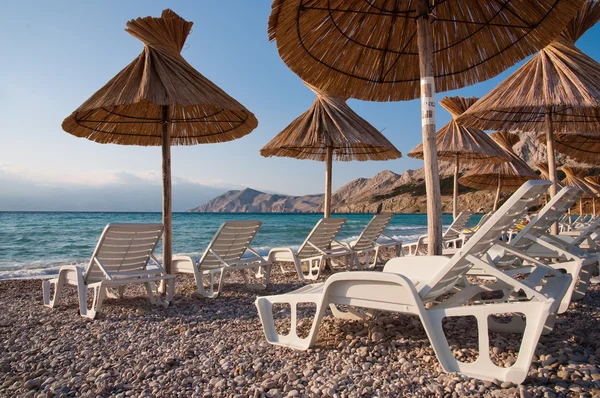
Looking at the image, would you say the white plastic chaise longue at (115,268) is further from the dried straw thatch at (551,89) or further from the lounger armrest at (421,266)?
the dried straw thatch at (551,89)

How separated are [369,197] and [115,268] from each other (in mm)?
75563

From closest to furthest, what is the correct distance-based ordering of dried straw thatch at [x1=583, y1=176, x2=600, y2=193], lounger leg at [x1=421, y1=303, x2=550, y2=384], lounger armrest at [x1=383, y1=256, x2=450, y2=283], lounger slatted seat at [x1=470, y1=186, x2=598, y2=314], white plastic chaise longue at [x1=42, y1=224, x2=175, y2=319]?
lounger leg at [x1=421, y1=303, x2=550, y2=384] → lounger armrest at [x1=383, y1=256, x2=450, y2=283] → lounger slatted seat at [x1=470, y1=186, x2=598, y2=314] → white plastic chaise longue at [x1=42, y1=224, x2=175, y2=319] → dried straw thatch at [x1=583, y1=176, x2=600, y2=193]

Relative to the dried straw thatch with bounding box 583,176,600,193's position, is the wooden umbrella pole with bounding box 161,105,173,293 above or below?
below

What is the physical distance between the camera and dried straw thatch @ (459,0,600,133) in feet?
16.6

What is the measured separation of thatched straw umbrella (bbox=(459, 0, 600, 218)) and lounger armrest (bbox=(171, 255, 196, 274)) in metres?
4.19

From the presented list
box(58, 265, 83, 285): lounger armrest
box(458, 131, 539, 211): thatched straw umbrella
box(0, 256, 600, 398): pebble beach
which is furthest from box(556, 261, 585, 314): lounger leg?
box(458, 131, 539, 211): thatched straw umbrella

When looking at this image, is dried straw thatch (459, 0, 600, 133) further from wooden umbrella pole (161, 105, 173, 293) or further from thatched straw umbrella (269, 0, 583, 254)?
wooden umbrella pole (161, 105, 173, 293)

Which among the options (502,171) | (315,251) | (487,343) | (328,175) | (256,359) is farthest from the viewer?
(502,171)

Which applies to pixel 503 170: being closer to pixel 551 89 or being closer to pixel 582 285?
pixel 551 89

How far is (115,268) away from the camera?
4328 millimetres

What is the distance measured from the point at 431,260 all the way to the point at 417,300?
0.69 meters

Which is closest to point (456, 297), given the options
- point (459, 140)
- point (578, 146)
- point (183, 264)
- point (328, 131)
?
point (183, 264)

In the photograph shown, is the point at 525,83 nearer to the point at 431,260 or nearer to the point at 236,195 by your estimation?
the point at 431,260

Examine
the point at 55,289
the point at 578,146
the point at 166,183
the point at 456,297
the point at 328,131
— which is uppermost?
the point at 578,146
